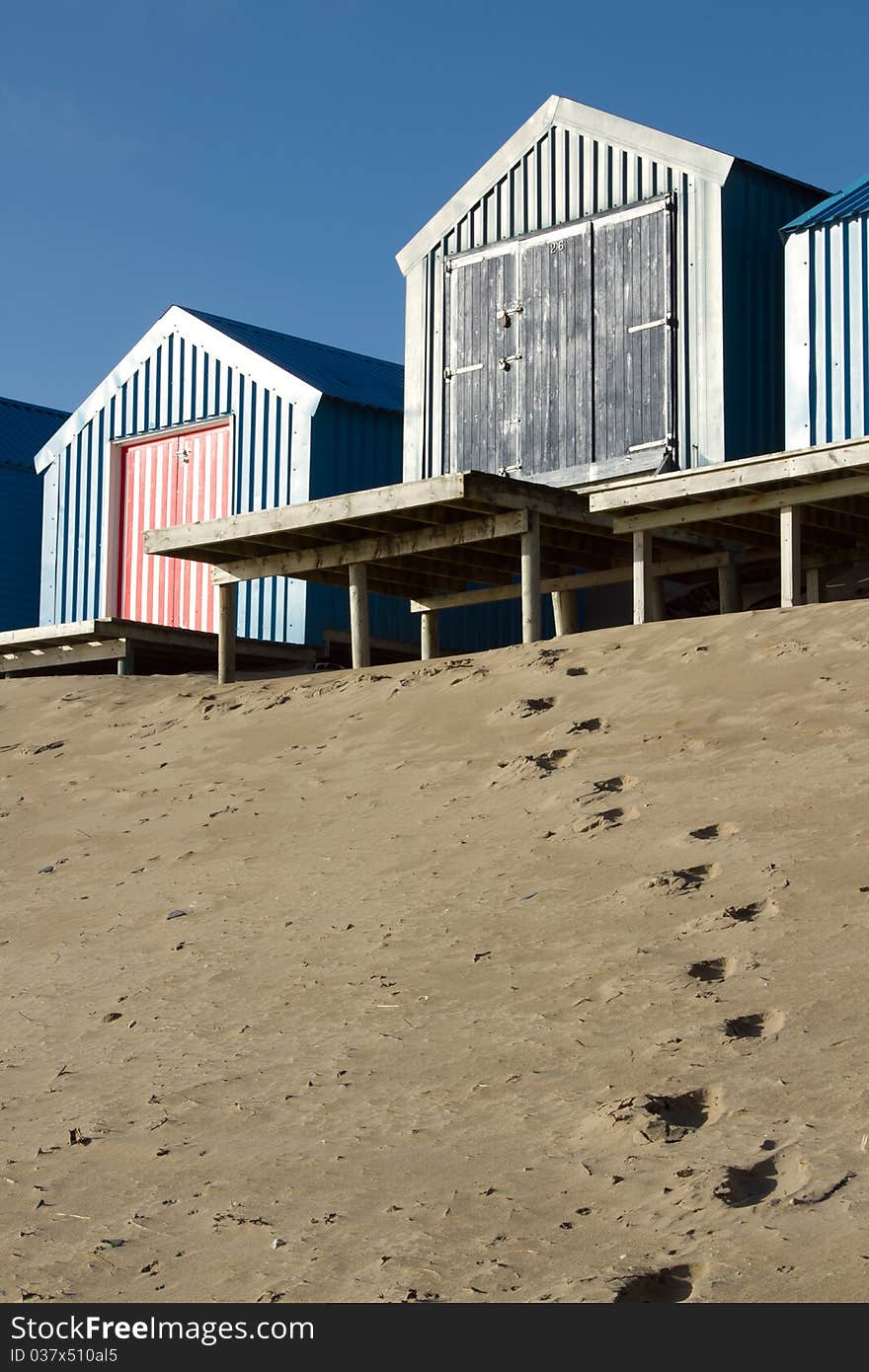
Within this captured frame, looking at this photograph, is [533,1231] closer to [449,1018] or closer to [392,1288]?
[392,1288]

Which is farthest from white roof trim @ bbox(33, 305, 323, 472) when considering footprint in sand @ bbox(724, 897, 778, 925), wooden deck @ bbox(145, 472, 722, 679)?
footprint in sand @ bbox(724, 897, 778, 925)

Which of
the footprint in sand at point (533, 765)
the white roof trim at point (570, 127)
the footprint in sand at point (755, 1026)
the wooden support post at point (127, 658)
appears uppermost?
the white roof trim at point (570, 127)

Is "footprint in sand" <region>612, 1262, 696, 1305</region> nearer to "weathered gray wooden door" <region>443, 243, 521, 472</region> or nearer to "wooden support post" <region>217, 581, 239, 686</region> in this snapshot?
"wooden support post" <region>217, 581, 239, 686</region>

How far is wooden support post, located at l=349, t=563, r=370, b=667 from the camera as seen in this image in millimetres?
13367

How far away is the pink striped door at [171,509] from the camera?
61.6 ft

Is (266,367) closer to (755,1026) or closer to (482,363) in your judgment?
(482,363)

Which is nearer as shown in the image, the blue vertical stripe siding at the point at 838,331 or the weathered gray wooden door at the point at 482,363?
the blue vertical stripe siding at the point at 838,331

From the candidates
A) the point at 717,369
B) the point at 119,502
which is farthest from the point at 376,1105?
the point at 119,502

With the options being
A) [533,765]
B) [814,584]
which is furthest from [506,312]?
[533,765]

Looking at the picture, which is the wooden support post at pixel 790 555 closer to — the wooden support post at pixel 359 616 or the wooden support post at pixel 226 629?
the wooden support post at pixel 359 616

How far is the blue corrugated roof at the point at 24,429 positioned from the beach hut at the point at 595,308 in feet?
24.0

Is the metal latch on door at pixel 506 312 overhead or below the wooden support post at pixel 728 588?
overhead

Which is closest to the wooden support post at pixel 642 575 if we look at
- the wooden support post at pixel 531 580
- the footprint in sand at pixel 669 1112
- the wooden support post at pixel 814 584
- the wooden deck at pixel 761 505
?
the wooden deck at pixel 761 505
